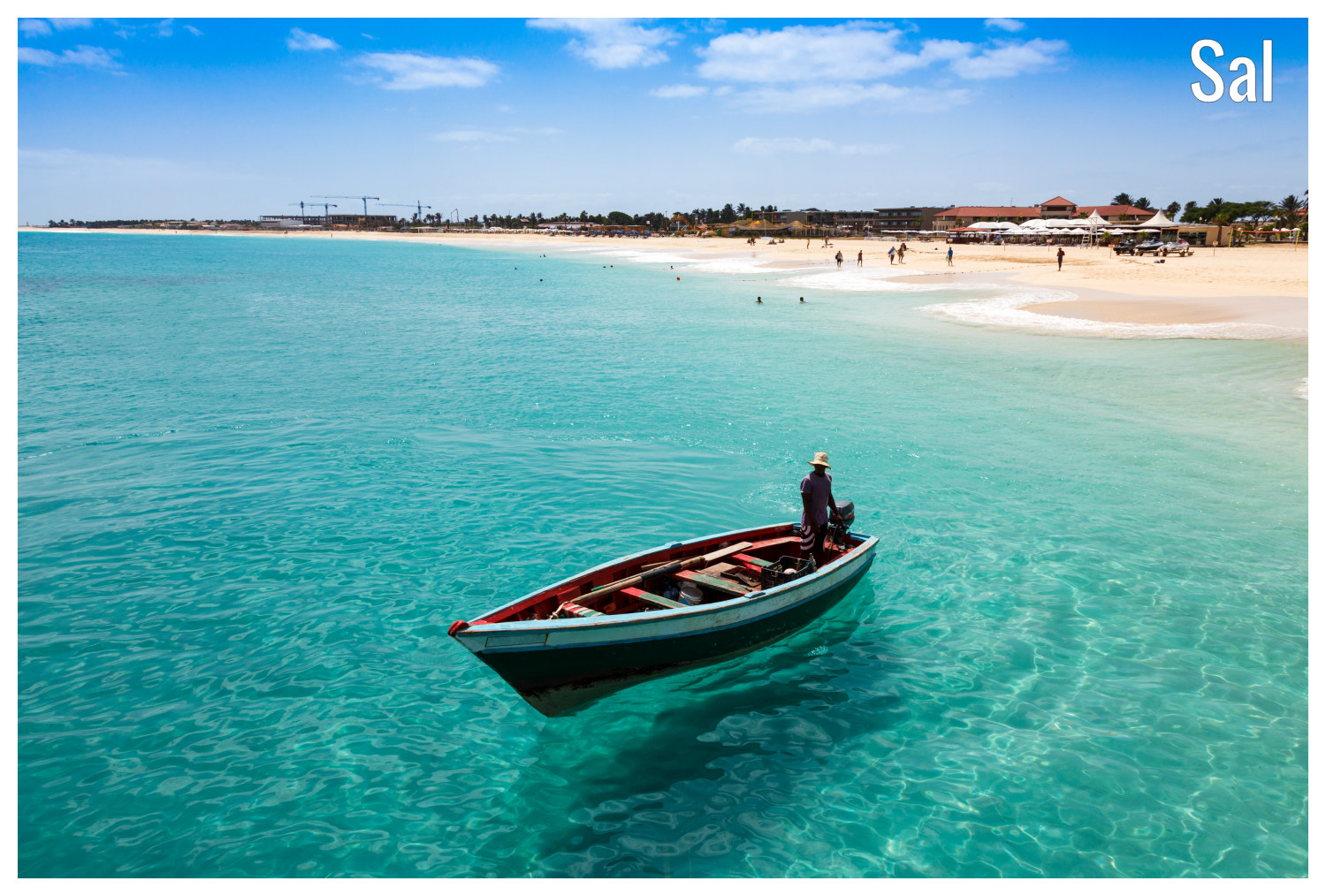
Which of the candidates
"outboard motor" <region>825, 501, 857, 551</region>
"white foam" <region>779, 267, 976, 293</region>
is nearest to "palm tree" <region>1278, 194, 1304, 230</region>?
"white foam" <region>779, 267, 976, 293</region>

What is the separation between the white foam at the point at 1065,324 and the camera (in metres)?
32.0

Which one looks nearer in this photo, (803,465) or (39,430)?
(803,465)

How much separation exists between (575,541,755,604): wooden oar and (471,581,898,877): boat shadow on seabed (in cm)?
122

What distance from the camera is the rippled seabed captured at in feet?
23.7

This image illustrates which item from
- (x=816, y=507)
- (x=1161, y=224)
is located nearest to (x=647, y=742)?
(x=816, y=507)

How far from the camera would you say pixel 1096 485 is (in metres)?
15.8

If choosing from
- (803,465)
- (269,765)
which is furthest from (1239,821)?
(803,465)

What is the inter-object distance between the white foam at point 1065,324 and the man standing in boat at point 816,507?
93.4ft

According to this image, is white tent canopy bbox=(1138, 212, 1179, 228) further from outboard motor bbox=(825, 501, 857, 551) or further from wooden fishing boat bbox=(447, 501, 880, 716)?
wooden fishing boat bbox=(447, 501, 880, 716)

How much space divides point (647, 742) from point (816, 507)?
3.92 m

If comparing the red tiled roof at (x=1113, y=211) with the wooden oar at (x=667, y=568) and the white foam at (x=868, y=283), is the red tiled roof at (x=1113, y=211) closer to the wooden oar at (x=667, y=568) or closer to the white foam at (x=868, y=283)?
the white foam at (x=868, y=283)
